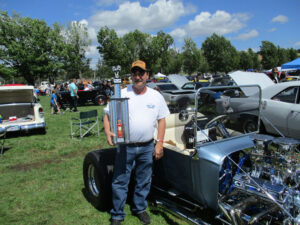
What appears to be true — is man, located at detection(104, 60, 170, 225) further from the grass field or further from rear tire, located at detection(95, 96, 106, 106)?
rear tire, located at detection(95, 96, 106, 106)

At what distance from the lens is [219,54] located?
46188 millimetres

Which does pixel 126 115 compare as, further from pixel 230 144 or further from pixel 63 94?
pixel 63 94

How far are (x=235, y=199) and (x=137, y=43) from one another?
38.9 meters

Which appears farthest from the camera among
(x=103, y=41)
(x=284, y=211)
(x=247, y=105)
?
(x=103, y=41)

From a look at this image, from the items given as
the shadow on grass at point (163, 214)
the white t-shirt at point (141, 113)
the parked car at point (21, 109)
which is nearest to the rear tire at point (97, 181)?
the shadow on grass at point (163, 214)

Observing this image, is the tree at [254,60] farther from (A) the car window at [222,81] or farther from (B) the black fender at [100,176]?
(B) the black fender at [100,176]

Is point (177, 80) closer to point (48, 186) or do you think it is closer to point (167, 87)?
point (167, 87)

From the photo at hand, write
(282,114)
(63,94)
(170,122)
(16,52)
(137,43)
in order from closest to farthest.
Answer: (170,122) < (282,114) < (63,94) < (16,52) < (137,43)

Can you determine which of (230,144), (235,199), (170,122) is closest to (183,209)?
(235,199)

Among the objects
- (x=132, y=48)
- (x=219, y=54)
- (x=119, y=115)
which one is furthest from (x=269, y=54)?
(x=119, y=115)

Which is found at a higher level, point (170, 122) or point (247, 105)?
point (247, 105)

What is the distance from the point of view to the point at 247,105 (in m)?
3.34

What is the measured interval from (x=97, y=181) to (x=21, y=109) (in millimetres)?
6499

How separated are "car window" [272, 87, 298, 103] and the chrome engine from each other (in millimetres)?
3205
